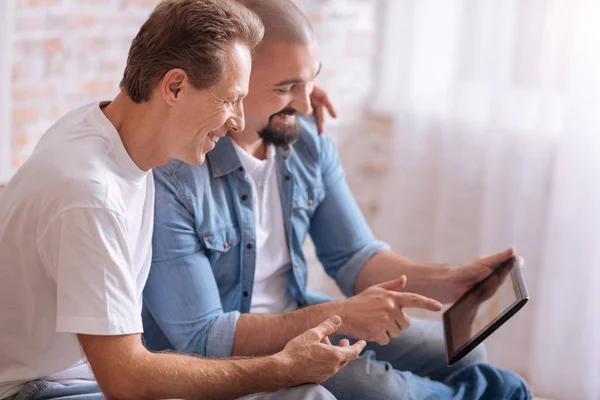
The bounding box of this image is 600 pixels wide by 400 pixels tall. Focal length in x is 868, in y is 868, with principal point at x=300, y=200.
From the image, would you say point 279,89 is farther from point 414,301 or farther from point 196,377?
point 196,377

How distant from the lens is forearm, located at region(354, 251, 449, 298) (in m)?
1.99

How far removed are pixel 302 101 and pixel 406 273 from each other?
1.56 feet

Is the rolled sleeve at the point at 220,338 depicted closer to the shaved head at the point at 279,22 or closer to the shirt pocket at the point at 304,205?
the shirt pocket at the point at 304,205

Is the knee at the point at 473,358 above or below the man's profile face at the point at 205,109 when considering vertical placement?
below

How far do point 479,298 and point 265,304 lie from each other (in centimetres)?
47

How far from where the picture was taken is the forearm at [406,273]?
1.99 meters

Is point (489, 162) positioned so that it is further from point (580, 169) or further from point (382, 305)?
point (382, 305)

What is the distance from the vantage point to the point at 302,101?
1854mm

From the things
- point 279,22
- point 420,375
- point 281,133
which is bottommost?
point 420,375

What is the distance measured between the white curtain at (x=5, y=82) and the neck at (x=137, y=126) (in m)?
0.88

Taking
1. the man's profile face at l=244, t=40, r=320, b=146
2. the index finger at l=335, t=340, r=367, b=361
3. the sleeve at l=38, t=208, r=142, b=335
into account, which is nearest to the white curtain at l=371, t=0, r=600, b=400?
the man's profile face at l=244, t=40, r=320, b=146

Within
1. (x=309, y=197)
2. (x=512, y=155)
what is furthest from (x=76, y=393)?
(x=512, y=155)

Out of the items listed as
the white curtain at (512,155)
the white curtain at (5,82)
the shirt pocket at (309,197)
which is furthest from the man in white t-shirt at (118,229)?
the white curtain at (512,155)

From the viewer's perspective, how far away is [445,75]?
9.23ft
